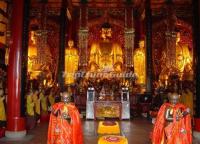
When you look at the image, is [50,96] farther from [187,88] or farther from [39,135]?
[187,88]

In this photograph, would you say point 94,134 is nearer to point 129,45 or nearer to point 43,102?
point 43,102

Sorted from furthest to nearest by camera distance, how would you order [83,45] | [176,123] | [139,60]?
[139,60], [83,45], [176,123]

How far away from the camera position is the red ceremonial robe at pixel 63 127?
5.19 meters

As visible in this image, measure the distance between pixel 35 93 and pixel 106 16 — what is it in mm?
7538

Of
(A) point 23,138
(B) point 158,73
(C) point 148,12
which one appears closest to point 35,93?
(A) point 23,138

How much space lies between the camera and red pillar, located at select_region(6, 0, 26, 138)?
7.42 metres

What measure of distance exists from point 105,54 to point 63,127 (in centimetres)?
1148

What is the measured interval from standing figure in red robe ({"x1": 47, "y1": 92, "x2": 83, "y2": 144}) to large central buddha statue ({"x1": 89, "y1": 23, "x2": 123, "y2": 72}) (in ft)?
34.4

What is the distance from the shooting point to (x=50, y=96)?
11.4 m

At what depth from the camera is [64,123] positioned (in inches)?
205

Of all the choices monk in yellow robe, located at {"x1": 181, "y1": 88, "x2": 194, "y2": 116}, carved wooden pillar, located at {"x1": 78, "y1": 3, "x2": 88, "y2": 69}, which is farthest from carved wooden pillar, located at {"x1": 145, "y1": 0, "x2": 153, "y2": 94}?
carved wooden pillar, located at {"x1": 78, "y1": 3, "x2": 88, "y2": 69}

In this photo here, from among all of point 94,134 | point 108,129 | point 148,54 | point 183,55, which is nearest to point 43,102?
point 94,134

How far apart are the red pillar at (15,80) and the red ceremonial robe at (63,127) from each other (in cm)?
239

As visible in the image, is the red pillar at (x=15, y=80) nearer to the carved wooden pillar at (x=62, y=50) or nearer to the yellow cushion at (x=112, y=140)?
the yellow cushion at (x=112, y=140)
